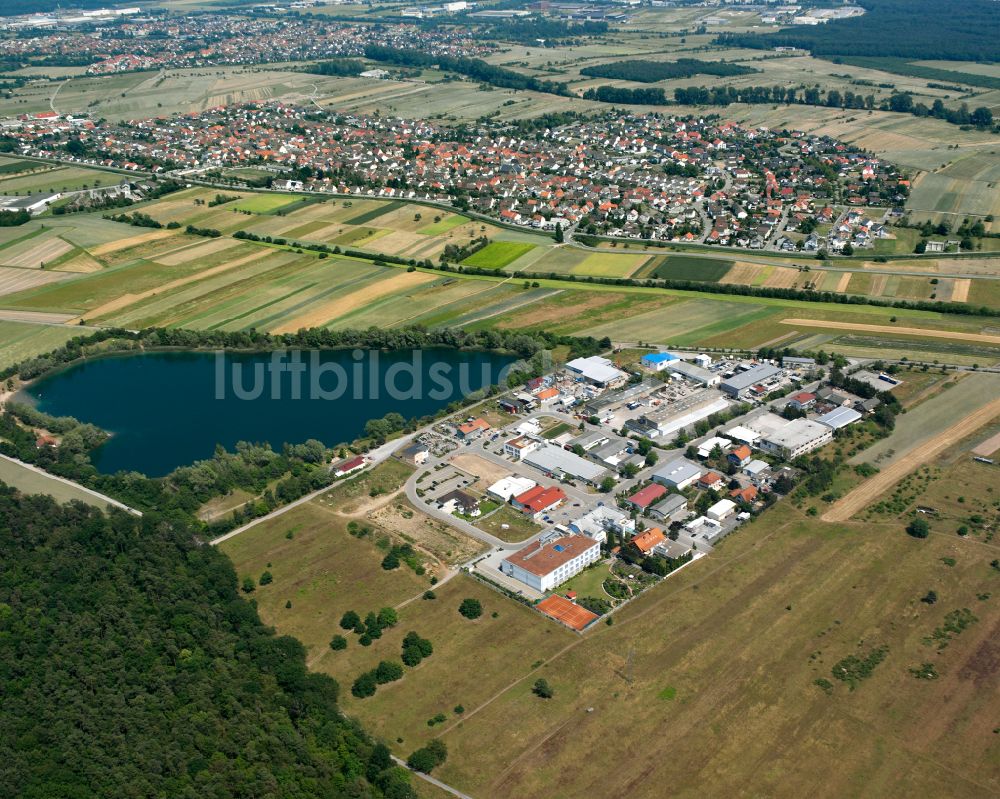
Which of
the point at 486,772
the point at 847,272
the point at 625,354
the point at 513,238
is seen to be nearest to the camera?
the point at 486,772

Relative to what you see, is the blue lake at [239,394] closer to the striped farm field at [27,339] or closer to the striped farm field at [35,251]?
the striped farm field at [27,339]

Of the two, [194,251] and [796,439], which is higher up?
[194,251]

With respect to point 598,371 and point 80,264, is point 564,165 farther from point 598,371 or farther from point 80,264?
point 598,371

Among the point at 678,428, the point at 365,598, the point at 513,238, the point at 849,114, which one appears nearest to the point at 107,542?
the point at 365,598

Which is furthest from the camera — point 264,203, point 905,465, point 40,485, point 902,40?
point 902,40

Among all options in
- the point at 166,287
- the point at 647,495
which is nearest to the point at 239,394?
the point at 166,287


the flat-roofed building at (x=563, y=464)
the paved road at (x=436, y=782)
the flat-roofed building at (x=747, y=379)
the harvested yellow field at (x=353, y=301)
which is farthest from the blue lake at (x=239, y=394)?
the paved road at (x=436, y=782)

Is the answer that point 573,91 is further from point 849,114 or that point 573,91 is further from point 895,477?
point 895,477

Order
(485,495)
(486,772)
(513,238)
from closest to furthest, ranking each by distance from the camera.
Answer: (486,772), (485,495), (513,238)
